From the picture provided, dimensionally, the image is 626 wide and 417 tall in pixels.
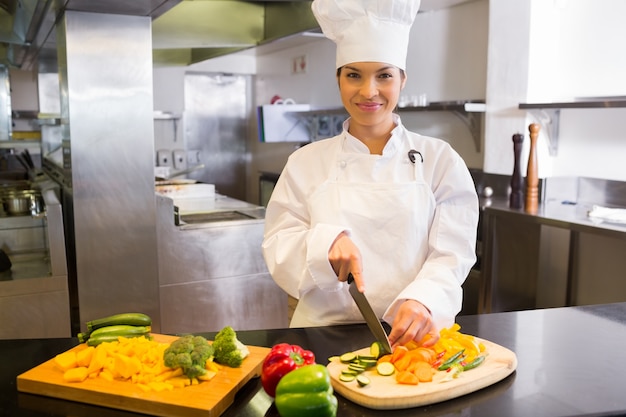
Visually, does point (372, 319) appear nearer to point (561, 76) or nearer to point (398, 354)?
point (398, 354)

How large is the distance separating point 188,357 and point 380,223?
26.2 inches

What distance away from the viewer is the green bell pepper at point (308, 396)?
99cm

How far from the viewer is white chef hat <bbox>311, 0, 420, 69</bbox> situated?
5.10 ft

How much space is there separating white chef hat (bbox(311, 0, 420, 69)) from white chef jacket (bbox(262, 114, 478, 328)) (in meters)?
0.21

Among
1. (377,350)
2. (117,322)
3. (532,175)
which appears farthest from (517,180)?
(117,322)

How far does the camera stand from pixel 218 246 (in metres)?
3.23

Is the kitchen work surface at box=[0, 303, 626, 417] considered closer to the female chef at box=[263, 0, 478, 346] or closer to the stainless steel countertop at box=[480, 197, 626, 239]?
the female chef at box=[263, 0, 478, 346]

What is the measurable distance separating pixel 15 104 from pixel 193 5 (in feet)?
14.7

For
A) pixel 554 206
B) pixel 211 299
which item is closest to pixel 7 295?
pixel 211 299

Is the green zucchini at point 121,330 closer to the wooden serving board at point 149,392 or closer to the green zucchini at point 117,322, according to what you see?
the green zucchini at point 117,322

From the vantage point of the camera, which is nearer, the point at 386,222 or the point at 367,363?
the point at 367,363

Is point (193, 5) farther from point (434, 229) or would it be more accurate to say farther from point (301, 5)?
point (434, 229)

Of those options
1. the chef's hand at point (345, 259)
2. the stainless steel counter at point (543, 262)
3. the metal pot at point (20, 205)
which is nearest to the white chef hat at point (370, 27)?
the chef's hand at point (345, 259)

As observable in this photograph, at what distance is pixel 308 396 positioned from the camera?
100cm
